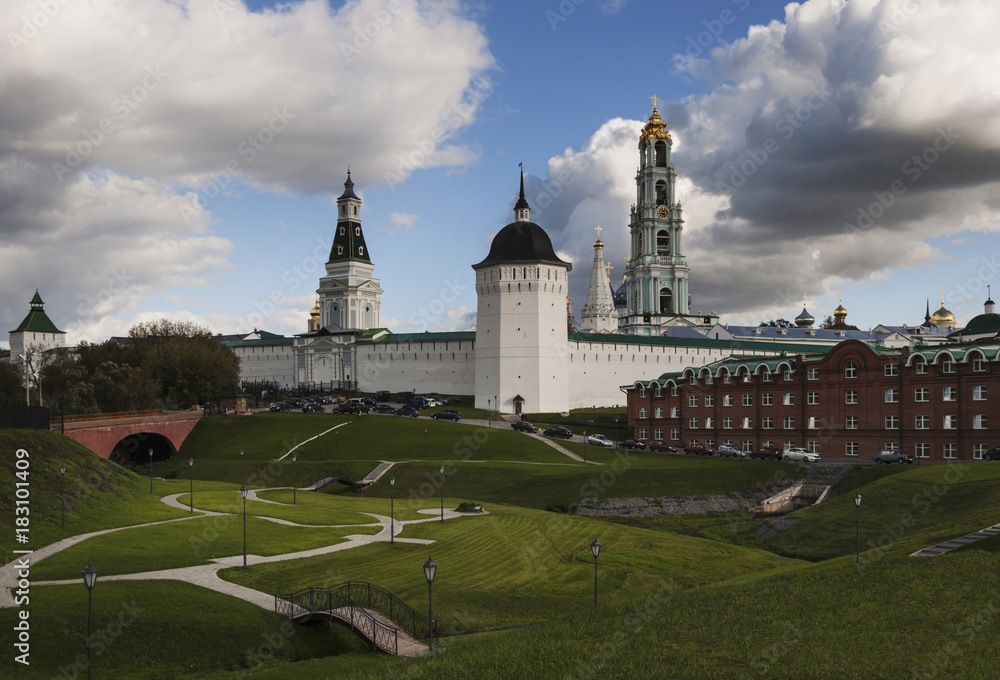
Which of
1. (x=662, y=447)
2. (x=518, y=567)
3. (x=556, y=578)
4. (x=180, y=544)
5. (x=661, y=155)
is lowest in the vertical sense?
(x=556, y=578)

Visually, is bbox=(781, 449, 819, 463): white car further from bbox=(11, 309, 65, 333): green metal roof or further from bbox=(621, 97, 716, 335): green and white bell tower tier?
bbox=(11, 309, 65, 333): green metal roof

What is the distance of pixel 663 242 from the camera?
13975cm

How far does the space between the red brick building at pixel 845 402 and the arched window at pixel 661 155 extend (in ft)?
241

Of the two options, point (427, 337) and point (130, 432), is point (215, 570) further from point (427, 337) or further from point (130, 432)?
point (427, 337)

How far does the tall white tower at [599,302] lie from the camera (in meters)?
156

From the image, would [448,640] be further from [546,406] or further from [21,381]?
[21,381]

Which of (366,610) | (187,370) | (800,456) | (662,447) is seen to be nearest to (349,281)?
(187,370)

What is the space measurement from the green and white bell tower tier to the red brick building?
6435cm

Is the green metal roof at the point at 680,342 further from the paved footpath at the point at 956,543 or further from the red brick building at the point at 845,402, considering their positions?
the paved footpath at the point at 956,543

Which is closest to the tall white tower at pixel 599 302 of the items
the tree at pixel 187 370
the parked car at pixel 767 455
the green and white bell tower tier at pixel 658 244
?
the green and white bell tower tier at pixel 658 244

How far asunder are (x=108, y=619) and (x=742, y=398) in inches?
2063

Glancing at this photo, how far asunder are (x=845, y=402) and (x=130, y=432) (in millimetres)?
52910

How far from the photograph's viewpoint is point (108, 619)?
22.9 meters

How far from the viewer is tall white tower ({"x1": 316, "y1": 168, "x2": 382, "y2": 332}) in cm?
12144
